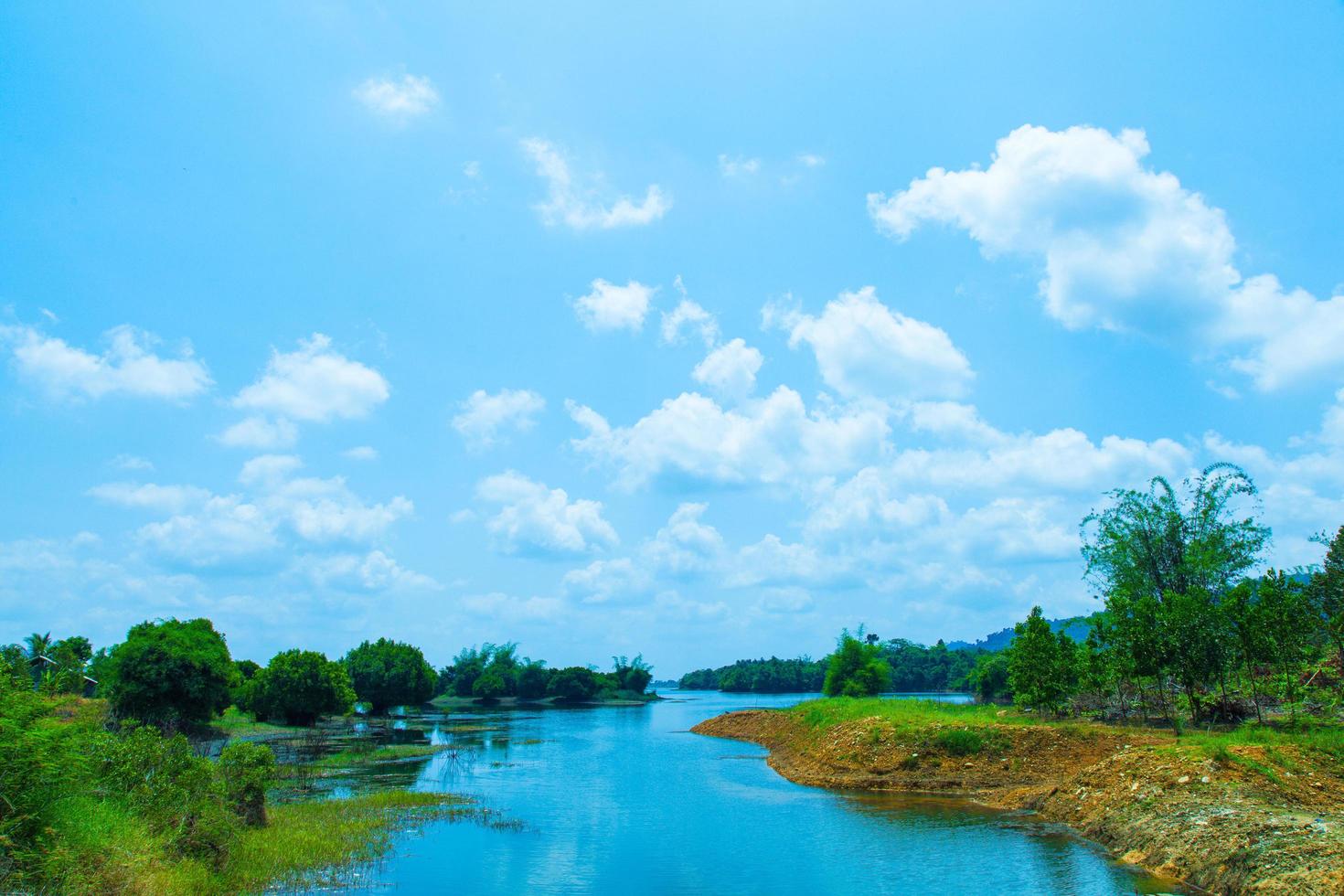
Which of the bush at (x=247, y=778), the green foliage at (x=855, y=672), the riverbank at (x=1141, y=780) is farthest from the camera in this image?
the green foliage at (x=855, y=672)

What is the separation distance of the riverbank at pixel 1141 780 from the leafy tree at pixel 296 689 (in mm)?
51603

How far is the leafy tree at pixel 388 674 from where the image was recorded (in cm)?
11512

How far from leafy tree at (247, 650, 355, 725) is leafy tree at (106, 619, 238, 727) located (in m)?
14.6

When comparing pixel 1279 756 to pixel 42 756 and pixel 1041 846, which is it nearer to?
pixel 1041 846

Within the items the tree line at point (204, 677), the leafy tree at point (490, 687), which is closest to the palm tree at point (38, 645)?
the tree line at point (204, 677)

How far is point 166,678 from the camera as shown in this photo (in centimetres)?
5634

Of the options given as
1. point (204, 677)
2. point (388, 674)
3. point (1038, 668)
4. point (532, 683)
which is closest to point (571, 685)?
point (532, 683)

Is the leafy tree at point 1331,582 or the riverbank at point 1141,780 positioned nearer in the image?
the riverbank at point 1141,780

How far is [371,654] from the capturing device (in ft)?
392

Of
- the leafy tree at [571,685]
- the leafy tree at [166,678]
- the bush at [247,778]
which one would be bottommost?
the leafy tree at [571,685]

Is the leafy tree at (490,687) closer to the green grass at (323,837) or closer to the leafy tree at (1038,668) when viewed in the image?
the leafy tree at (1038,668)

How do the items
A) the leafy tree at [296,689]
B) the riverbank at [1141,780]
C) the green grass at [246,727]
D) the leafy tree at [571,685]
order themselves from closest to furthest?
the riverbank at [1141,780]
the green grass at [246,727]
the leafy tree at [296,689]
the leafy tree at [571,685]

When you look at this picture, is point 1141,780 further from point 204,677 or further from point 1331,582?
point 204,677

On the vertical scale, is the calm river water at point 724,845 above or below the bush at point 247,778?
below
